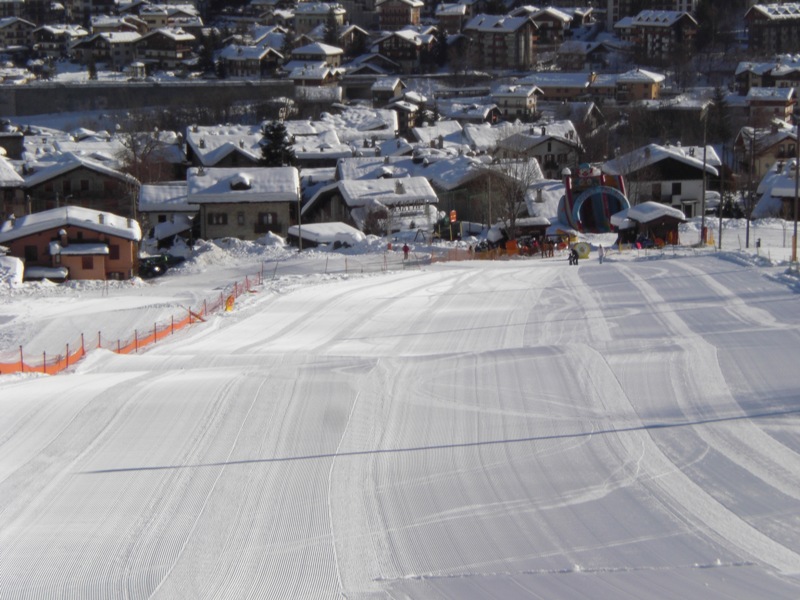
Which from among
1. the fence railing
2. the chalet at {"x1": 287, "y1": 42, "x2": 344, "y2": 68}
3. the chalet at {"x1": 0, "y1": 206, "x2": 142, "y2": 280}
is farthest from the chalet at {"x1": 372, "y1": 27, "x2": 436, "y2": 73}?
the fence railing

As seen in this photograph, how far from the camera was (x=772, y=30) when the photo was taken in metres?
68.8

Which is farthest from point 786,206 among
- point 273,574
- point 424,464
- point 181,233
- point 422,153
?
point 273,574

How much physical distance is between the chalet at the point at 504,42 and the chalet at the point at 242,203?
40.9 meters

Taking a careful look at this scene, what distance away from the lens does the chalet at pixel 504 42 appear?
229 feet

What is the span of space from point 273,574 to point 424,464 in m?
2.52

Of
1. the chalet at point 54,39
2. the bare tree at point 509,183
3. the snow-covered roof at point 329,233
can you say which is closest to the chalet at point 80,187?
the snow-covered roof at point 329,233

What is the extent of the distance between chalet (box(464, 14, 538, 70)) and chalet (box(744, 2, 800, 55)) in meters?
12.3

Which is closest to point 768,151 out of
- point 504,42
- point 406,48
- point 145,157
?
point 145,157

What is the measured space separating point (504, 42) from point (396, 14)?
11.9 metres

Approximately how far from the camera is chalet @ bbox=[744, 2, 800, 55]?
224 feet

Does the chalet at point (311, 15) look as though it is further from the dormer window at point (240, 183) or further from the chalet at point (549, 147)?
the dormer window at point (240, 183)

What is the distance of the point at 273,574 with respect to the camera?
845cm

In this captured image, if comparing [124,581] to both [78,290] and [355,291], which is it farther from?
[78,290]

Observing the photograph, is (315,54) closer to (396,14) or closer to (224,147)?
(396,14)
